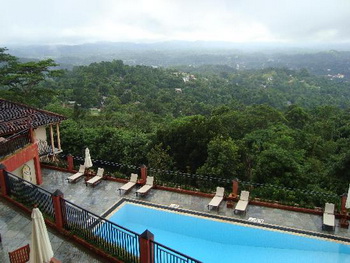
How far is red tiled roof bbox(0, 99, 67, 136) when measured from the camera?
1162 centimetres

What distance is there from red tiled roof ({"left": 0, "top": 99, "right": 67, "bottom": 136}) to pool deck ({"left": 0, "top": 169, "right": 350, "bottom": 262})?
2.54 metres

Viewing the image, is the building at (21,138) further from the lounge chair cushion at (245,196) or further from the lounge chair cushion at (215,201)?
the lounge chair cushion at (245,196)

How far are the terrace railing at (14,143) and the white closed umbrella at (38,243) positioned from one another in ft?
20.7

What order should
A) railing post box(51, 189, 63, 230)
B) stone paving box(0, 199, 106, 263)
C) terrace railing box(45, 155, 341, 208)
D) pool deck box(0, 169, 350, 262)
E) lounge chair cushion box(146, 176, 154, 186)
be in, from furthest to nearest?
lounge chair cushion box(146, 176, 154, 186) → terrace railing box(45, 155, 341, 208) → railing post box(51, 189, 63, 230) → pool deck box(0, 169, 350, 262) → stone paving box(0, 199, 106, 263)

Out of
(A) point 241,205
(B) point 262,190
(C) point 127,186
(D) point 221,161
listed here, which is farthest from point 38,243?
(D) point 221,161

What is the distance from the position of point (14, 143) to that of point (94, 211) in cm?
391

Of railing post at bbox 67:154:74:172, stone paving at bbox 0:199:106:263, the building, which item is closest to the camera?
stone paving at bbox 0:199:106:263

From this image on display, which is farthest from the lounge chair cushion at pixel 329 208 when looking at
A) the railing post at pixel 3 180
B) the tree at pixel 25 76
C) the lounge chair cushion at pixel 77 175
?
the tree at pixel 25 76

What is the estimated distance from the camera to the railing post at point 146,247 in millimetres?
5902

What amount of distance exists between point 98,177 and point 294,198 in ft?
25.5

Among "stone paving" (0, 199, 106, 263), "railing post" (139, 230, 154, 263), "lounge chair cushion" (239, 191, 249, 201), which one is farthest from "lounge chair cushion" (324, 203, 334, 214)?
"stone paving" (0, 199, 106, 263)

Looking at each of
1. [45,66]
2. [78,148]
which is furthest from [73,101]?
[78,148]

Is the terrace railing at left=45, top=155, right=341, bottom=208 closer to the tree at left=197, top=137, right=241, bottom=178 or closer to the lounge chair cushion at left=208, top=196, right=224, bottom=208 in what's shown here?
the tree at left=197, top=137, right=241, bottom=178

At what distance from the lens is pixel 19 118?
479 inches
